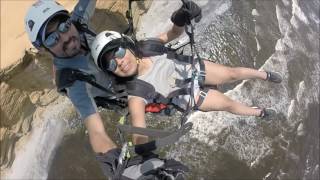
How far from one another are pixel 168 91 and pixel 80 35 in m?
0.89

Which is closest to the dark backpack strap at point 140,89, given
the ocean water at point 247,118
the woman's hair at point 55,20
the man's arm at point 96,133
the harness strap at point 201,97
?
the man's arm at point 96,133

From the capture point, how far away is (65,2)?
6.31 metres

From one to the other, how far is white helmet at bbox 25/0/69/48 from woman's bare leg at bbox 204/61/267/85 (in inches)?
56.5

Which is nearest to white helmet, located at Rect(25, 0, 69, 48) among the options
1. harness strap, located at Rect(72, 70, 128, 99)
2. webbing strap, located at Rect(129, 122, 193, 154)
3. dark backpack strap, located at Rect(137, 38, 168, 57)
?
harness strap, located at Rect(72, 70, 128, 99)

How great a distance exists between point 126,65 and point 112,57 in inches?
Answer: 5.1

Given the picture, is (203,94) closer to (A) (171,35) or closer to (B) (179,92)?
(B) (179,92)

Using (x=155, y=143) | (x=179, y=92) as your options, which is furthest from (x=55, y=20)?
(x=155, y=143)

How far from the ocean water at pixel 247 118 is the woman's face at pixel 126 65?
7.28 ft

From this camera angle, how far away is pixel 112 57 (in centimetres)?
371

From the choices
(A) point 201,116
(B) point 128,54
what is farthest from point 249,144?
(B) point 128,54

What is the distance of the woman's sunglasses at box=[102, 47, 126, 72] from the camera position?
370 centimetres

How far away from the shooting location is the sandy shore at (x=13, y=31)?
19.0 ft

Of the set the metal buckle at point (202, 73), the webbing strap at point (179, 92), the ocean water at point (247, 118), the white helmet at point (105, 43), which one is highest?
the white helmet at point (105, 43)

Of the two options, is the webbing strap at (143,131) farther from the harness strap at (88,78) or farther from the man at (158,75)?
the harness strap at (88,78)
